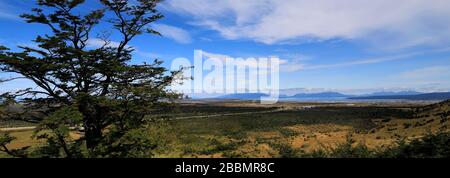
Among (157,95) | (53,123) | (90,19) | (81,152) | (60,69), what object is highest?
(90,19)

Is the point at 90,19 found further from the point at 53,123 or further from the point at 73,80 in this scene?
the point at 53,123

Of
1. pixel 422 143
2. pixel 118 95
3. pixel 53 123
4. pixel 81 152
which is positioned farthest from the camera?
pixel 118 95

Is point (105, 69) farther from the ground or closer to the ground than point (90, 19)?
closer to the ground

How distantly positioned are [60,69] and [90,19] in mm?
3169

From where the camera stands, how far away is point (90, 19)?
20.4 m
